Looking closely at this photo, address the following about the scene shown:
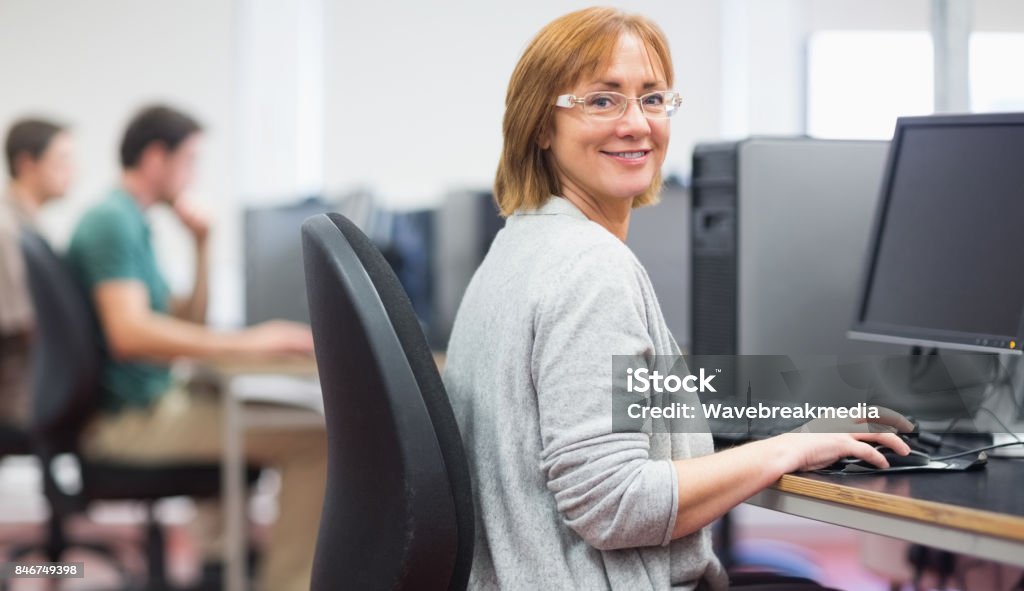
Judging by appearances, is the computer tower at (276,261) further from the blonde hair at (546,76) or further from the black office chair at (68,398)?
the blonde hair at (546,76)

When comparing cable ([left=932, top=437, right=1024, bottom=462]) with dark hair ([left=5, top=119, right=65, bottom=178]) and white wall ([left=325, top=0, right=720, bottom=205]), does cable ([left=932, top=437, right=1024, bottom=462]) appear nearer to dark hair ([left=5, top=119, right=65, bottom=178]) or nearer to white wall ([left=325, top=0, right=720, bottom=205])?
dark hair ([left=5, top=119, right=65, bottom=178])

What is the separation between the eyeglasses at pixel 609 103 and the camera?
139cm

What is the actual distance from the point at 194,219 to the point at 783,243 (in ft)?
8.36

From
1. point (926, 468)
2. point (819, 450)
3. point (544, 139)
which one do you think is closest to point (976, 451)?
point (926, 468)

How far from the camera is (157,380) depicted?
10.6 ft

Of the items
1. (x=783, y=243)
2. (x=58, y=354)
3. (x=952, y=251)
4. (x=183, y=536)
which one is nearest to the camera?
(x=952, y=251)

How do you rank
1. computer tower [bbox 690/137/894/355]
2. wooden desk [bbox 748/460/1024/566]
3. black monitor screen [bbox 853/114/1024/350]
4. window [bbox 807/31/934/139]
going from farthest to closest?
window [bbox 807/31/934/139], computer tower [bbox 690/137/894/355], black monitor screen [bbox 853/114/1024/350], wooden desk [bbox 748/460/1024/566]

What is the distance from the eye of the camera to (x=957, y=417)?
160 centimetres

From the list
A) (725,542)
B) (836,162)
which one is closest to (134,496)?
(725,542)

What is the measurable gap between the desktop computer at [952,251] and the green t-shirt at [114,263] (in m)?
2.07

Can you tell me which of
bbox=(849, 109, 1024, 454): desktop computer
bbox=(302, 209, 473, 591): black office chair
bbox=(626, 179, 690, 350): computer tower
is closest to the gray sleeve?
bbox=(302, 209, 473, 591): black office chair

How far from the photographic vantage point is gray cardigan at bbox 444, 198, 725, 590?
1.20m

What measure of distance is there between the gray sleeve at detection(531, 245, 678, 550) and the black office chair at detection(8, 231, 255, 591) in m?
1.97

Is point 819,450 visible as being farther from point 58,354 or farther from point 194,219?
point 194,219
